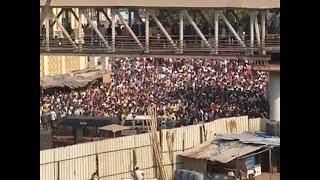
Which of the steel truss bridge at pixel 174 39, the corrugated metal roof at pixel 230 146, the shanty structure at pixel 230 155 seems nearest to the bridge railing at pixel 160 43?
the steel truss bridge at pixel 174 39

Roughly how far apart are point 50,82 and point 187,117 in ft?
Answer: 6.85

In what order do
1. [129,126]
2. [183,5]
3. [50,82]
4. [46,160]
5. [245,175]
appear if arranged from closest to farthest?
[46,160] → [245,175] → [129,126] → [183,5] → [50,82]

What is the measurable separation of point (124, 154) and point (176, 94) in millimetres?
1755

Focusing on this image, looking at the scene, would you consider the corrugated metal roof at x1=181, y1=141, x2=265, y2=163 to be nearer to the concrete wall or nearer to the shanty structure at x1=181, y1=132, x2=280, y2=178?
the shanty structure at x1=181, y1=132, x2=280, y2=178

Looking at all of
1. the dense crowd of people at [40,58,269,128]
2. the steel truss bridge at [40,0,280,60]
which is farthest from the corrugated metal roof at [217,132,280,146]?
the steel truss bridge at [40,0,280,60]

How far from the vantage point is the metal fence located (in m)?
3.50

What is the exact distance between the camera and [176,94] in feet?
18.2

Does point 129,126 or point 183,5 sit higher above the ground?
point 183,5

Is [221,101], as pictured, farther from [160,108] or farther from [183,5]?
[183,5]

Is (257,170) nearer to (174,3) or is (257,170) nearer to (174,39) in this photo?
(174,3)

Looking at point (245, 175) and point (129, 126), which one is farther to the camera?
point (129, 126)

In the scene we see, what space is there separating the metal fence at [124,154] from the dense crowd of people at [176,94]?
0.31m
